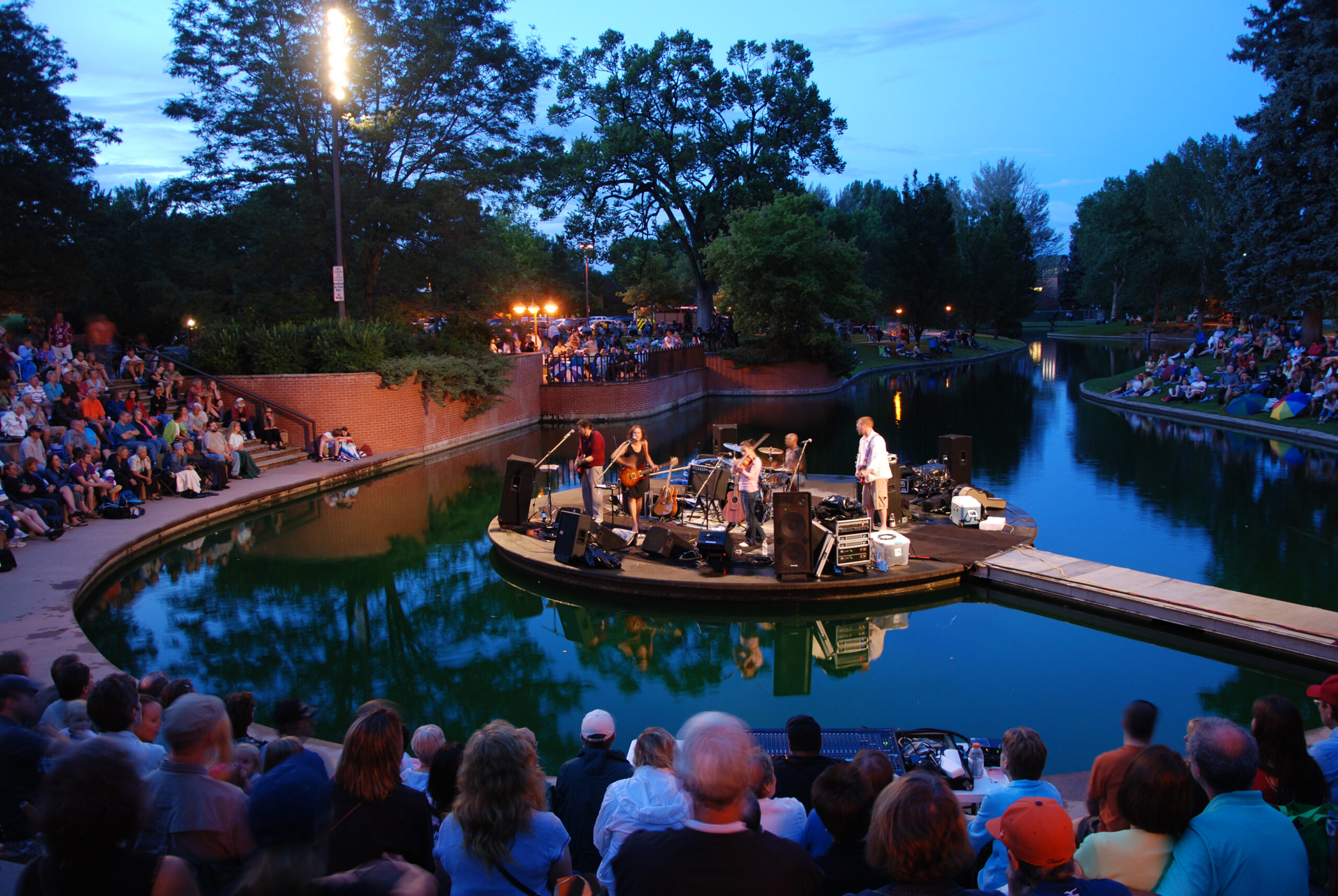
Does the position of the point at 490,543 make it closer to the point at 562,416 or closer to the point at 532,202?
the point at 562,416

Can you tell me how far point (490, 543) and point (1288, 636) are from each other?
35.9 ft

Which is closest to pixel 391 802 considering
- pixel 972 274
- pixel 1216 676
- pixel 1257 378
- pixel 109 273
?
pixel 1216 676

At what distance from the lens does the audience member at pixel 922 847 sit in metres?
2.62

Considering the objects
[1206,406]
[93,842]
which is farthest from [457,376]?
[1206,406]

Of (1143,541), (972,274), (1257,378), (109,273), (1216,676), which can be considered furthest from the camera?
(972,274)

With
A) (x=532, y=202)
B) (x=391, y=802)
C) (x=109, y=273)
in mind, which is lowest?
(x=391, y=802)

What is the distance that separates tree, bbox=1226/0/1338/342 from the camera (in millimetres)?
31359

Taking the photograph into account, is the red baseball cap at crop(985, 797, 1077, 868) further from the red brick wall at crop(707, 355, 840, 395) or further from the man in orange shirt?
the red brick wall at crop(707, 355, 840, 395)

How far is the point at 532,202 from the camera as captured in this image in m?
43.2

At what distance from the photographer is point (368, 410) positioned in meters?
23.5

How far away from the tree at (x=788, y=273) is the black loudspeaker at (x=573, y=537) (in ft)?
96.6

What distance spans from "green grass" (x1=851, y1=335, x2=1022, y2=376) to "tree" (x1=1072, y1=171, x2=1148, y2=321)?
10738 mm

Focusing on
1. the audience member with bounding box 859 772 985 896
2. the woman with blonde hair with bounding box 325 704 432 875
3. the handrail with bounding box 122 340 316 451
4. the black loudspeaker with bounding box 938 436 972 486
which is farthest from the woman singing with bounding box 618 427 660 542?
the handrail with bounding box 122 340 316 451

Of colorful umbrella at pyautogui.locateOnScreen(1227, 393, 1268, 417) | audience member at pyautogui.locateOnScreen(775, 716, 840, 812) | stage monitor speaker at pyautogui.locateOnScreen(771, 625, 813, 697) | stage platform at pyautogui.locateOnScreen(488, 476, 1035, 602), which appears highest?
audience member at pyautogui.locateOnScreen(775, 716, 840, 812)
